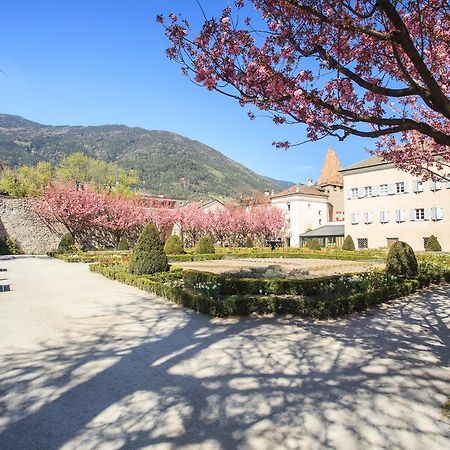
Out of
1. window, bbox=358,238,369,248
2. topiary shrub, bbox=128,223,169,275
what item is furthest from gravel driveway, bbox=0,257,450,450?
window, bbox=358,238,369,248

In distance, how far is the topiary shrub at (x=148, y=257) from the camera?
1371 cm

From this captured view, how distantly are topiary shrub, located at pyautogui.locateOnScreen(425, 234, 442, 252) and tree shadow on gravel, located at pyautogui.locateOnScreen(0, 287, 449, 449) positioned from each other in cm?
2527

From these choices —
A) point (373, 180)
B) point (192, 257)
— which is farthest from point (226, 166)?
point (192, 257)

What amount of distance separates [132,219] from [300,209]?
83.0 feet

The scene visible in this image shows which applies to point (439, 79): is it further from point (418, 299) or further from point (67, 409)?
point (67, 409)

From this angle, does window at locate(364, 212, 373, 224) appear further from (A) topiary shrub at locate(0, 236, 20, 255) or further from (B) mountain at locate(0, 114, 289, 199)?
(B) mountain at locate(0, 114, 289, 199)

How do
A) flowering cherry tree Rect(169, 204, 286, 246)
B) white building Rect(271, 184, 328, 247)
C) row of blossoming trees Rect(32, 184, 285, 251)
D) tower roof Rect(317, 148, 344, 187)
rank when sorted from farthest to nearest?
tower roof Rect(317, 148, 344, 187), white building Rect(271, 184, 328, 247), flowering cherry tree Rect(169, 204, 286, 246), row of blossoming trees Rect(32, 184, 285, 251)

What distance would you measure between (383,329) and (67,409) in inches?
213

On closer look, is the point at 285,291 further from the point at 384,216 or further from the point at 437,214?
the point at 384,216

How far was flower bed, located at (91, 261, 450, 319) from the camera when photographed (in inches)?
308

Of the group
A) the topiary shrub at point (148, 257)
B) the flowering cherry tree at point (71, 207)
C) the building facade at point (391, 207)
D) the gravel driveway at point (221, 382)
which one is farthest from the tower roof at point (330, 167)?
the gravel driveway at point (221, 382)

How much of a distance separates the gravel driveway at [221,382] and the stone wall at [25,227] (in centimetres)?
2943

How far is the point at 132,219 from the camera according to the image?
3781cm

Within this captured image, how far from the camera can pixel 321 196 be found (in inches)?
2195
